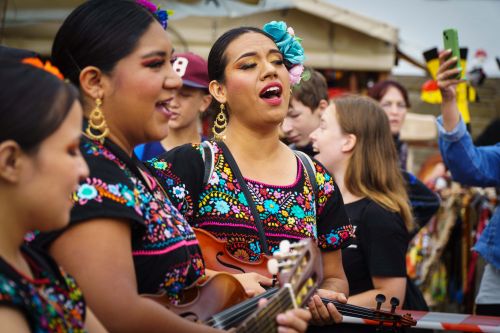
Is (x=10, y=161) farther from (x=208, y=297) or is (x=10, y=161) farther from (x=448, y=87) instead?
(x=448, y=87)

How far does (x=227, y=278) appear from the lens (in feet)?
9.20

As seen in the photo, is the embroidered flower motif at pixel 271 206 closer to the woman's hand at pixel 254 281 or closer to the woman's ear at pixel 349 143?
the woman's hand at pixel 254 281

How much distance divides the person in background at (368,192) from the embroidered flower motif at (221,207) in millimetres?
1332

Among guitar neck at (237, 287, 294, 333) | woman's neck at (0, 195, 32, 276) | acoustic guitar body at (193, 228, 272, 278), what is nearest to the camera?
woman's neck at (0, 195, 32, 276)

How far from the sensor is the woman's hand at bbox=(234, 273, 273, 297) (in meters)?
3.09

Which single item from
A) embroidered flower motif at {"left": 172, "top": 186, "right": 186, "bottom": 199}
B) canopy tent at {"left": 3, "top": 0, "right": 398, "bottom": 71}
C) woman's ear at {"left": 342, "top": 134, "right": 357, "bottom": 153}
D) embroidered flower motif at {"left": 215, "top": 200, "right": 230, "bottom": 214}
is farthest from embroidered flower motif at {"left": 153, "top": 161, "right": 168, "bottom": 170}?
canopy tent at {"left": 3, "top": 0, "right": 398, "bottom": 71}

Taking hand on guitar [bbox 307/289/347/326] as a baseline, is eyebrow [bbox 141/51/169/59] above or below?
above

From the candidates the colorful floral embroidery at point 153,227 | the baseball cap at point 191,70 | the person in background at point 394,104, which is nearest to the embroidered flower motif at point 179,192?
the colorful floral embroidery at point 153,227

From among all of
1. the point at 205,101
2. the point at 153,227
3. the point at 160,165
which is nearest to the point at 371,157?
the point at 205,101

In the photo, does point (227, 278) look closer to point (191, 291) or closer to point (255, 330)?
point (191, 291)

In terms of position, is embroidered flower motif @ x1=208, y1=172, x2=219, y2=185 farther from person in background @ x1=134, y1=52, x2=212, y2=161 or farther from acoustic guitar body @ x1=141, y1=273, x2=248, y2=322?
person in background @ x1=134, y1=52, x2=212, y2=161

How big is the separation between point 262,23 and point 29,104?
7237 mm

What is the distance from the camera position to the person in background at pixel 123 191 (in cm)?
242

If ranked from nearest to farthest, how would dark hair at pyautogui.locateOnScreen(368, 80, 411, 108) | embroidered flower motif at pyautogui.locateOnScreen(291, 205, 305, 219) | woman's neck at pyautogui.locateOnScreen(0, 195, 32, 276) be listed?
woman's neck at pyautogui.locateOnScreen(0, 195, 32, 276), embroidered flower motif at pyautogui.locateOnScreen(291, 205, 305, 219), dark hair at pyautogui.locateOnScreen(368, 80, 411, 108)
